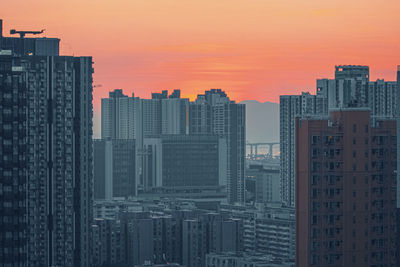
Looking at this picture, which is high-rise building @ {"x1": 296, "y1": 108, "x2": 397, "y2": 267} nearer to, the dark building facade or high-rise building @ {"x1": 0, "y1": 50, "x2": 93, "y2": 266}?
high-rise building @ {"x1": 0, "y1": 50, "x2": 93, "y2": 266}

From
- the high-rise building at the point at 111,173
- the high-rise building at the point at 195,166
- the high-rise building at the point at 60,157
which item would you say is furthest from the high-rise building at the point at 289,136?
the high-rise building at the point at 60,157

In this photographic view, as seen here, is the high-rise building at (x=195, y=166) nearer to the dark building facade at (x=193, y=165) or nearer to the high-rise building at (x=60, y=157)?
the dark building facade at (x=193, y=165)

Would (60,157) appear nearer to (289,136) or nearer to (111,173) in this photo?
(289,136)

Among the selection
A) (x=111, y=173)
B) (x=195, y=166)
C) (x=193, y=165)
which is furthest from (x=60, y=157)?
(x=195, y=166)

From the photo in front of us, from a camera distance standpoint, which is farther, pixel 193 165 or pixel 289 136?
pixel 193 165

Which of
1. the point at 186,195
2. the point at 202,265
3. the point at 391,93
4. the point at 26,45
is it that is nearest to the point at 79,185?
the point at 26,45

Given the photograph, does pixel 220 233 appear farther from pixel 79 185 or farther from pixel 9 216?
pixel 9 216
